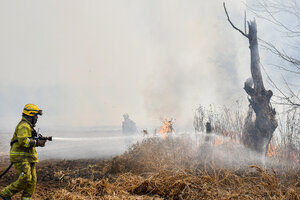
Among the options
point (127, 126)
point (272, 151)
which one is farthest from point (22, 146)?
point (127, 126)

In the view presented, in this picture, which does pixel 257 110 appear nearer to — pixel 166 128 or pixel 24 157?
pixel 166 128

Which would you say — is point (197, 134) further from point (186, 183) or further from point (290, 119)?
point (186, 183)

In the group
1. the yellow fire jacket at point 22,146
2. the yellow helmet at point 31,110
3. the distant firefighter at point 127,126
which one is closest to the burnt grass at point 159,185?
the yellow fire jacket at point 22,146

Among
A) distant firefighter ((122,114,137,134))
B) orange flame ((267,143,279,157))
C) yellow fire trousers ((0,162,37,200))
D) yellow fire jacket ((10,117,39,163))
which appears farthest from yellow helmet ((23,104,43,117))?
distant firefighter ((122,114,137,134))

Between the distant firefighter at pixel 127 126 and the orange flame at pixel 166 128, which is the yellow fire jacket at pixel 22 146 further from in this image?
the distant firefighter at pixel 127 126

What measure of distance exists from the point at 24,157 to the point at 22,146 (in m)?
0.23

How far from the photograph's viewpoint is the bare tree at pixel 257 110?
9992 mm

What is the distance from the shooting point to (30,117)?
5266 millimetres

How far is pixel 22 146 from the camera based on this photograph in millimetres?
5066

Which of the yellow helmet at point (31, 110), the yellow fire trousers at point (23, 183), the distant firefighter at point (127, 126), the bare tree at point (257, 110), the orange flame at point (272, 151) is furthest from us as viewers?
the distant firefighter at point (127, 126)

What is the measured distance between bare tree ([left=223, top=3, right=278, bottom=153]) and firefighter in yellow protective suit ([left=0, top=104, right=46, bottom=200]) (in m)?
8.30

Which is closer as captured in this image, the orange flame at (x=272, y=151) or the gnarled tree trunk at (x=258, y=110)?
the gnarled tree trunk at (x=258, y=110)

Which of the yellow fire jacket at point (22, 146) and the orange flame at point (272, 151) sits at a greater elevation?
the yellow fire jacket at point (22, 146)

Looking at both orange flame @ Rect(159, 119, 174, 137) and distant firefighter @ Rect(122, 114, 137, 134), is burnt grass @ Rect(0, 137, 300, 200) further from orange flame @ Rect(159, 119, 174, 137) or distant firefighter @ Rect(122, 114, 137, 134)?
distant firefighter @ Rect(122, 114, 137, 134)
